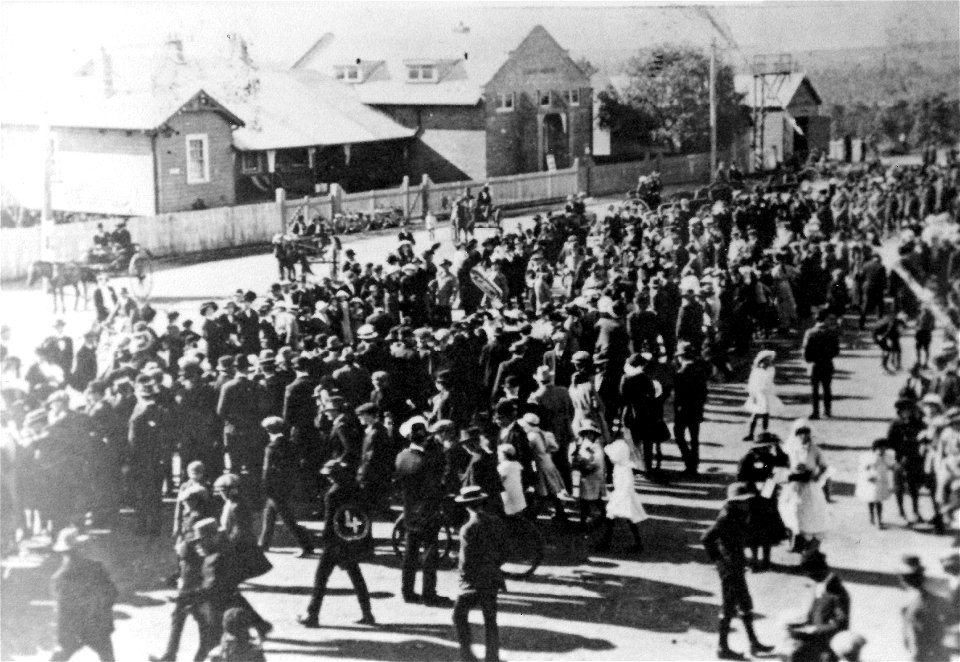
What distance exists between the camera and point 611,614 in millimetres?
9625

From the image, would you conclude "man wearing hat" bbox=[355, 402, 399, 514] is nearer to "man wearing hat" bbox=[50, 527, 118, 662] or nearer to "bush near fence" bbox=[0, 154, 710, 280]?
"man wearing hat" bbox=[50, 527, 118, 662]

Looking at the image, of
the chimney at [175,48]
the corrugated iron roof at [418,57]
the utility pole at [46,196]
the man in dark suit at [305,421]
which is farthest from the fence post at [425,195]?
the man in dark suit at [305,421]

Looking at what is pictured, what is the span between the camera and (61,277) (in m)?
15.6

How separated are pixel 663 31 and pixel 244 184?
1448 centimetres

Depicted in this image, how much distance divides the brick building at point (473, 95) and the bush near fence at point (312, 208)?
1022 millimetres

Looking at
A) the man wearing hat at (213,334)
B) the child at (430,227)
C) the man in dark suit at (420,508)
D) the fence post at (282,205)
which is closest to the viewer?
the man in dark suit at (420,508)

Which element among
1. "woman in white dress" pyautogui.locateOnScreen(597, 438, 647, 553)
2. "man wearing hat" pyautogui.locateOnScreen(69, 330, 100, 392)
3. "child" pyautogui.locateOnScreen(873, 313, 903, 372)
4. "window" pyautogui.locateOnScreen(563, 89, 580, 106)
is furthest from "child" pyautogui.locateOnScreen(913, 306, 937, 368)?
"window" pyautogui.locateOnScreen(563, 89, 580, 106)

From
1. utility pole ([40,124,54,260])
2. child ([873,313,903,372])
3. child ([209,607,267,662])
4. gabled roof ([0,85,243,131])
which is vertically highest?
gabled roof ([0,85,243,131])

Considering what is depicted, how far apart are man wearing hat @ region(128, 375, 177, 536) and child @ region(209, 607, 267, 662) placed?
9.68ft

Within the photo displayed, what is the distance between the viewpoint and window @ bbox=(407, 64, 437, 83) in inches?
930

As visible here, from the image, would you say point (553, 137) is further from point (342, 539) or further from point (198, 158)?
point (342, 539)

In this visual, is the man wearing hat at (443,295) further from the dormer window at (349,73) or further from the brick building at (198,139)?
the brick building at (198,139)

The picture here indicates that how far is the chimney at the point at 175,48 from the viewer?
13.8m

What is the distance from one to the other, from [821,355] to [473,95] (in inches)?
783
